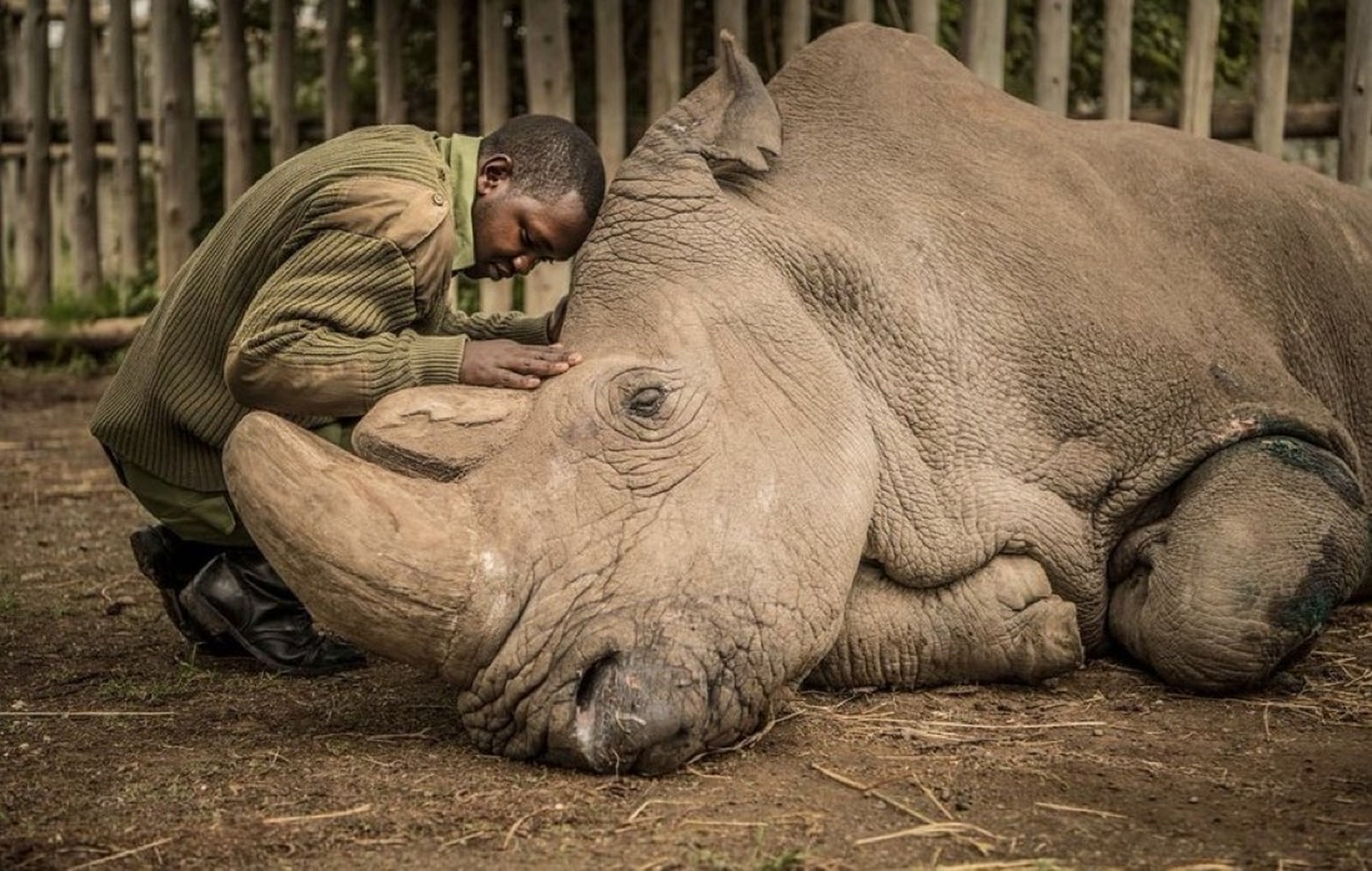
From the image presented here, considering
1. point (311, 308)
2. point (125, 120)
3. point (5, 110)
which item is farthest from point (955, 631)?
point (5, 110)

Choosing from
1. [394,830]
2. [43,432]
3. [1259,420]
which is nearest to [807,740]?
[394,830]

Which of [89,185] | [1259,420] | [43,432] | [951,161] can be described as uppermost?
[951,161]

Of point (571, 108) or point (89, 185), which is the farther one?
point (89, 185)

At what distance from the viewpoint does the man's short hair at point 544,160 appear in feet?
13.1

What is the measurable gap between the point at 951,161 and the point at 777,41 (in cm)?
477

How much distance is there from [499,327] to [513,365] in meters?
0.93

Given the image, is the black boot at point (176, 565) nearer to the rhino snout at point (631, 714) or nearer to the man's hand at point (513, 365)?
the man's hand at point (513, 365)

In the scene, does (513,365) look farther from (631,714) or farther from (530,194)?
(631,714)

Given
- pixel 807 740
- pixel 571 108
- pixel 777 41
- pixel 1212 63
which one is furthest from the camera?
pixel 777 41

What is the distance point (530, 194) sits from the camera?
4.01m

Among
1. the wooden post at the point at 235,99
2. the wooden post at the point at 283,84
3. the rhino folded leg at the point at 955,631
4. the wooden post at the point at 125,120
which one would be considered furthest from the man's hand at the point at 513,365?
the wooden post at the point at 125,120

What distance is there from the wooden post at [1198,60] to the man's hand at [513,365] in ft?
15.2

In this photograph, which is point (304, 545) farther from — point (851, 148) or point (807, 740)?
point (851, 148)

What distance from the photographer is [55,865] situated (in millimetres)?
2982
